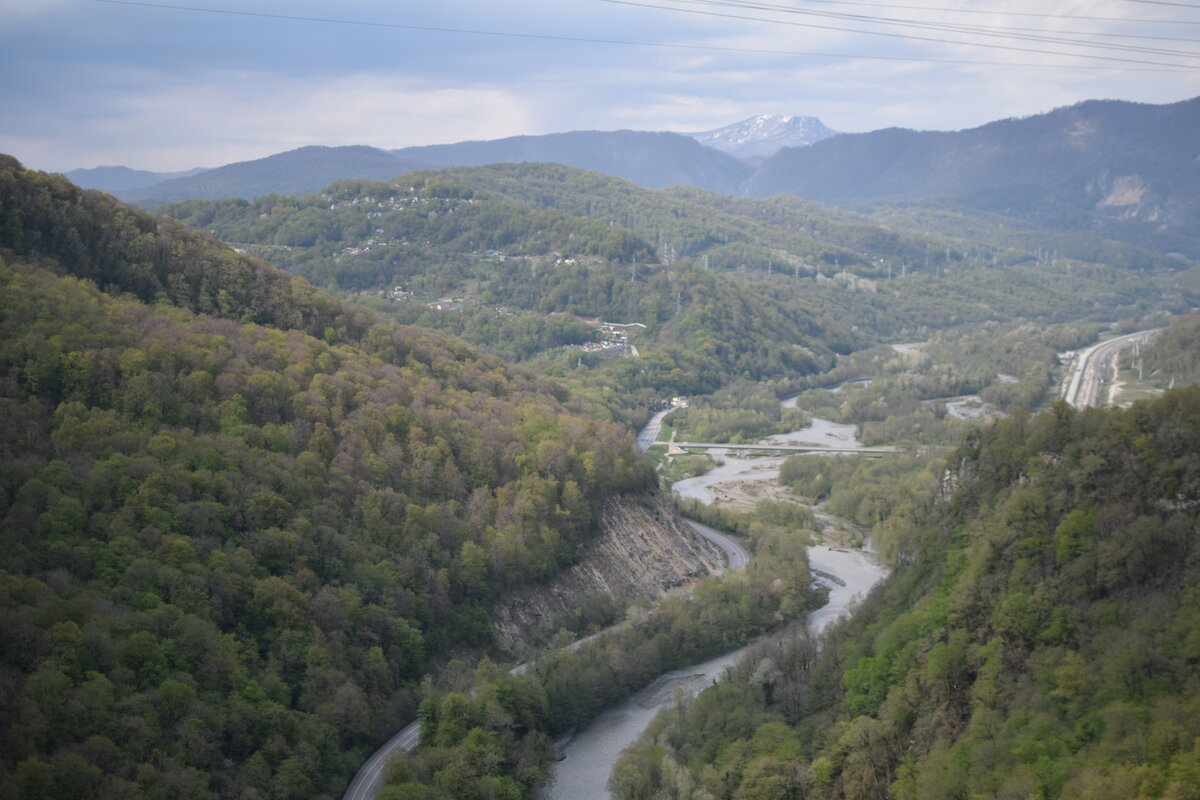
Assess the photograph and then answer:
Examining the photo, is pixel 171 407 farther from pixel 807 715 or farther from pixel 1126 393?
pixel 1126 393

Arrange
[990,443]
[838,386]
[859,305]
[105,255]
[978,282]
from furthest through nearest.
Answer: [978,282] → [859,305] → [838,386] → [105,255] → [990,443]

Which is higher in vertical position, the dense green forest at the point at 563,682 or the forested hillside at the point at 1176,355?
the forested hillside at the point at 1176,355

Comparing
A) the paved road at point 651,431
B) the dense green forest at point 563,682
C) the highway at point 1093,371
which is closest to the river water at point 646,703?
the dense green forest at point 563,682

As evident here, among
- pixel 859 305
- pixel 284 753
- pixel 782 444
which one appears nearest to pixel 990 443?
pixel 284 753

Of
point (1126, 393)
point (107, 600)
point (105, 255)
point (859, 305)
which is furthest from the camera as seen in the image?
point (859, 305)

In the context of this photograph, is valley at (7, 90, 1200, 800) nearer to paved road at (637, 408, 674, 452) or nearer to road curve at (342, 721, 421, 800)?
road curve at (342, 721, 421, 800)

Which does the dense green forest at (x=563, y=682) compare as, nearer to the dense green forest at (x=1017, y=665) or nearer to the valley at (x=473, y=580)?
the valley at (x=473, y=580)

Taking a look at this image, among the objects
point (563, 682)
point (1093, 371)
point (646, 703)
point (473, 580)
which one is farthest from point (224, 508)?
point (1093, 371)
